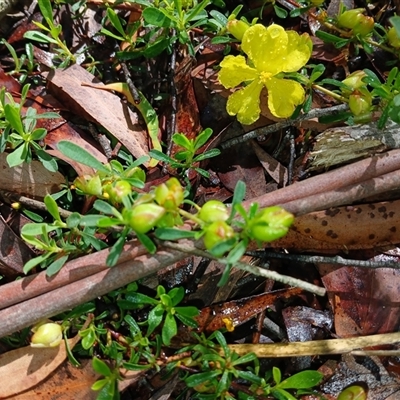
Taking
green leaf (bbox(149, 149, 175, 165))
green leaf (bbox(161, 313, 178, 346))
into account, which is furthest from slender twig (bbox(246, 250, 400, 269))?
green leaf (bbox(149, 149, 175, 165))

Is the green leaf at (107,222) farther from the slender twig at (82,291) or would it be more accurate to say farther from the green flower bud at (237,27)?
the green flower bud at (237,27)

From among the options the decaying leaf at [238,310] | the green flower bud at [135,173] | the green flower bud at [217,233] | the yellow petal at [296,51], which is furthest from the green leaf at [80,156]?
the yellow petal at [296,51]

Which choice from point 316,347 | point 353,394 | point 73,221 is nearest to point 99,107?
point 73,221

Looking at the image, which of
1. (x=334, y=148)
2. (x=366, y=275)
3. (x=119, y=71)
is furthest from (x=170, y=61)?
(x=366, y=275)

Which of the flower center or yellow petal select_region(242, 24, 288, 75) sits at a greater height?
yellow petal select_region(242, 24, 288, 75)

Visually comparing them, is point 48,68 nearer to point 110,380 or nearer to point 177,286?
point 177,286

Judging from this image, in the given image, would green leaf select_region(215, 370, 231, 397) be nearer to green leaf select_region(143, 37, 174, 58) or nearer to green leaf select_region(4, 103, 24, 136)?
green leaf select_region(4, 103, 24, 136)
